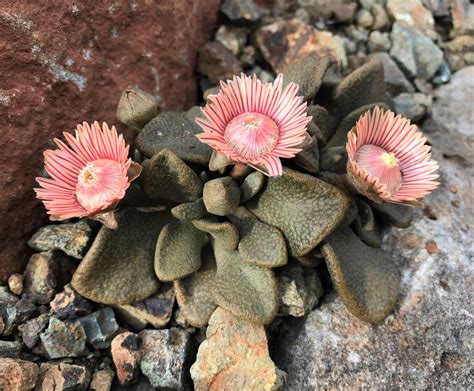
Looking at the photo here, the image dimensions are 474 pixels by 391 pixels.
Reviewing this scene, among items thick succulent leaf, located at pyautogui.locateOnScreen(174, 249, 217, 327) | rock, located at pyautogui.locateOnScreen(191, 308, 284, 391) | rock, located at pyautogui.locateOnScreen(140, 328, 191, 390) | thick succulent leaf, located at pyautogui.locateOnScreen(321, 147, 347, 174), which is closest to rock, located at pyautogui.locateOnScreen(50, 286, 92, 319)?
rock, located at pyautogui.locateOnScreen(140, 328, 191, 390)

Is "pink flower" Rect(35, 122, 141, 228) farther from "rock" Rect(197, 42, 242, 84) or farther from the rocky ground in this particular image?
"rock" Rect(197, 42, 242, 84)

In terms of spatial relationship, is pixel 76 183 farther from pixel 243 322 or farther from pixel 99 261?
pixel 243 322

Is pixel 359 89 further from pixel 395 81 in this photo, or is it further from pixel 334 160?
pixel 395 81

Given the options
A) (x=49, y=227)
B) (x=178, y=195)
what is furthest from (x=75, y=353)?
(x=178, y=195)

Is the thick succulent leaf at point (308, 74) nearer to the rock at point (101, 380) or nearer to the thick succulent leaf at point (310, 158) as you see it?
the thick succulent leaf at point (310, 158)

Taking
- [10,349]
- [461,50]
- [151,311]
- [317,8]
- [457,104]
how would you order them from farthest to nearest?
1. [461,50]
2. [317,8]
3. [457,104]
4. [151,311]
5. [10,349]

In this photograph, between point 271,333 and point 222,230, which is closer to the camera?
point 222,230

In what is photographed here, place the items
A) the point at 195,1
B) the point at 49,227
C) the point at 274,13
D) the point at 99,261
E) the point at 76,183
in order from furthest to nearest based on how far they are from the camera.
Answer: the point at 274,13
the point at 195,1
the point at 49,227
the point at 99,261
the point at 76,183

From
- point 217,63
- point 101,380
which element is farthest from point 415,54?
point 101,380
